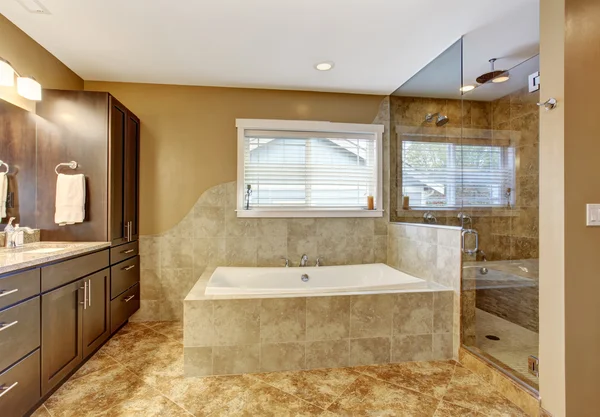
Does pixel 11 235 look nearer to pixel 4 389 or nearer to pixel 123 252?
pixel 123 252

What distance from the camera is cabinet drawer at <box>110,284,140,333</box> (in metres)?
2.59

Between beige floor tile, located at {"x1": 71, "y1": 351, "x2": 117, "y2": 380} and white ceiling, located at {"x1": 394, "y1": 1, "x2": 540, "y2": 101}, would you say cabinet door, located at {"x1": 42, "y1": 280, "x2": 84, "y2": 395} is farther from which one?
white ceiling, located at {"x1": 394, "y1": 1, "x2": 540, "y2": 101}

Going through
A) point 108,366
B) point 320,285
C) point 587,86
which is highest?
point 587,86

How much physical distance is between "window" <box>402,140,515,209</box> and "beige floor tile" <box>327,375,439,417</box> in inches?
64.9

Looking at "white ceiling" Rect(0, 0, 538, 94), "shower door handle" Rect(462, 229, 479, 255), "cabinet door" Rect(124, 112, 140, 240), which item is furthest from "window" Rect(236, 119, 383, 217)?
"shower door handle" Rect(462, 229, 479, 255)

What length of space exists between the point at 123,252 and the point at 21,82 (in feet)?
4.95

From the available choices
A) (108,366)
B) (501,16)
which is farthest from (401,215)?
(108,366)

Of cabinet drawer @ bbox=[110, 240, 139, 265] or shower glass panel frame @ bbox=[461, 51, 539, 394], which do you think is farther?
cabinet drawer @ bbox=[110, 240, 139, 265]

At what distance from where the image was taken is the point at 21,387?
1572 mm

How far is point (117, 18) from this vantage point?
2.09 m

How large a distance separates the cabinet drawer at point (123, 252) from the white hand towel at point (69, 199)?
377 millimetres

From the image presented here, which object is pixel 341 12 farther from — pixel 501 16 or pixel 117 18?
pixel 117 18

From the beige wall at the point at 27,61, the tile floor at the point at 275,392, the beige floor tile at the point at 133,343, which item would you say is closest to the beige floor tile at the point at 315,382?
the tile floor at the point at 275,392

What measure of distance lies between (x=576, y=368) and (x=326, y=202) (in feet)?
7.74
